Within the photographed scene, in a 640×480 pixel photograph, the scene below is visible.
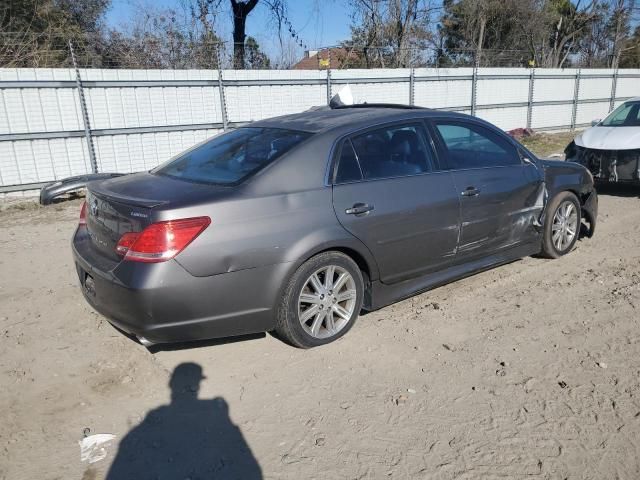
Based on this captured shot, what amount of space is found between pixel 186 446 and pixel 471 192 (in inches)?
112

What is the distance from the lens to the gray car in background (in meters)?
3.06

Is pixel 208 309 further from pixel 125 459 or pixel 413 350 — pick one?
pixel 413 350

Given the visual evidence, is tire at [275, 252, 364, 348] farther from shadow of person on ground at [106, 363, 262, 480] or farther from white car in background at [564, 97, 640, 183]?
white car in background at [564, 97, 640, 183]

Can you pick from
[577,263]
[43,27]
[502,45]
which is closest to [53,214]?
[577,263]

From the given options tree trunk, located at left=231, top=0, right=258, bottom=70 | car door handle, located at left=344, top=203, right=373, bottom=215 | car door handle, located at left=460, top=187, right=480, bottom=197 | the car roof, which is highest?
tree trunk, located at left=231, top=0, right=258, bottom=70

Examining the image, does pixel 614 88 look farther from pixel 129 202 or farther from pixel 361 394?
pixel 129 202

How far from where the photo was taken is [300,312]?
3520 mm

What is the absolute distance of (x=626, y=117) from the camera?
28.0 ft

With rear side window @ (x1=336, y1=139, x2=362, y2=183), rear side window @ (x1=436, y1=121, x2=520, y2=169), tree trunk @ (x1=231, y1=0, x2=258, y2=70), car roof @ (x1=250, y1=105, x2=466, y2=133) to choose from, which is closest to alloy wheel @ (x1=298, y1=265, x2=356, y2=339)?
rear side window @ (x1=336, y1=139, x2=362, y2=183)

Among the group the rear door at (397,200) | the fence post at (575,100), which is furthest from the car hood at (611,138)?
the fence post at (575,100)

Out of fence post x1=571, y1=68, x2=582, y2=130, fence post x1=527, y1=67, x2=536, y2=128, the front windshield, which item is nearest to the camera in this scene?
the front windshield

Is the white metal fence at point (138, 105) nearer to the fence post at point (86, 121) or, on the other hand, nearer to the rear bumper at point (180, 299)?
the fence post at point (86, 121)

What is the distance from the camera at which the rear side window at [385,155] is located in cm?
372

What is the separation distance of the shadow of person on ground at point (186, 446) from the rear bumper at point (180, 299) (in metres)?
0.43
